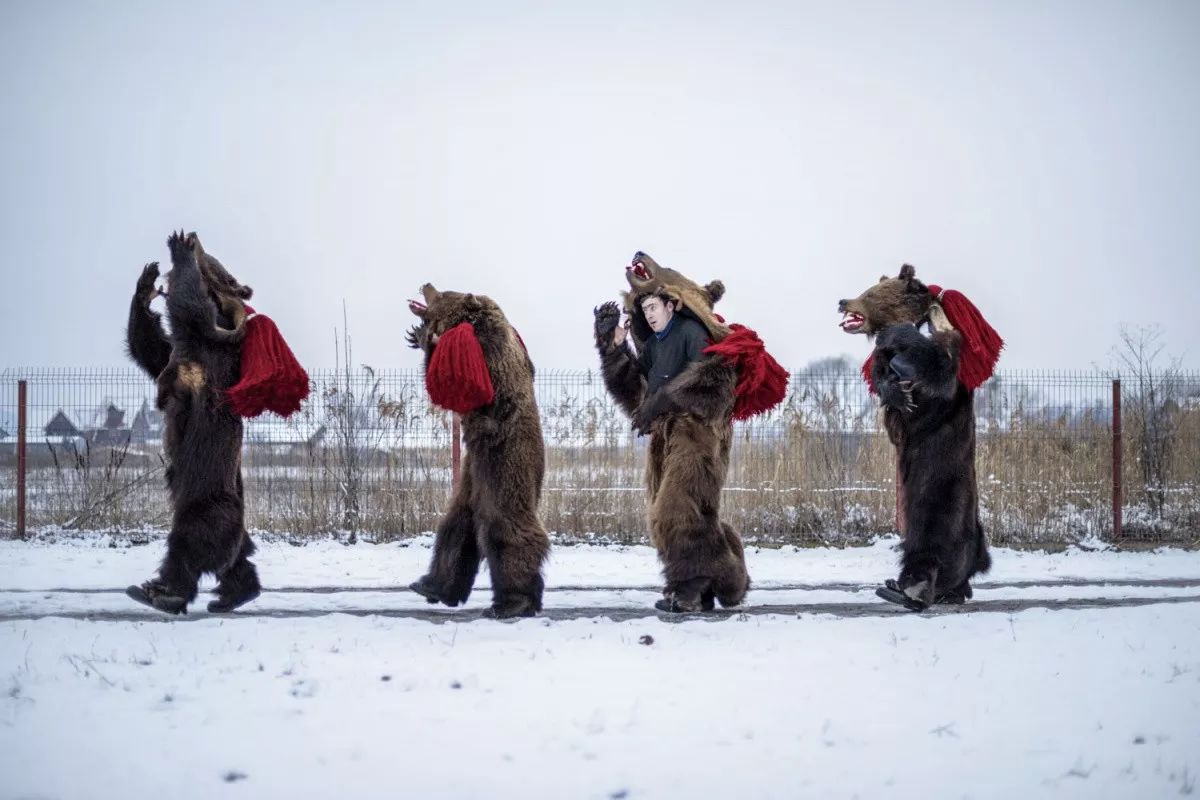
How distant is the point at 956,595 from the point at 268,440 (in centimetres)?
956

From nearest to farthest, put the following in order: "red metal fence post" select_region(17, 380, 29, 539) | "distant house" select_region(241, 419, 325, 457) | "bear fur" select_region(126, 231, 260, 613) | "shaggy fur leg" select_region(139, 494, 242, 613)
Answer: "shaggy fur leg" select_region(139, 494, 242, 613)
"bear fur" select_region(126, 231, 260, 613)
"red metal fence post" select_region(17, 380, 29, 539)
"distant house" select_region(241, 419, 325, 457)

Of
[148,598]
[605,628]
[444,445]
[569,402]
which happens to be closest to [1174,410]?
[569,402]

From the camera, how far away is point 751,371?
721 centimetres

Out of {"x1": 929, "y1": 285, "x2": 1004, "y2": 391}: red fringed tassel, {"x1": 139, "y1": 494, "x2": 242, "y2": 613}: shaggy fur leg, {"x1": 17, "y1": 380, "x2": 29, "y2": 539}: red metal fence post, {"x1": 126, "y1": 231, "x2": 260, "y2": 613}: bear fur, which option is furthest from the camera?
{"x1": 17, "y1": 380, "x2": 29, "y2": 539}: red metal fence post

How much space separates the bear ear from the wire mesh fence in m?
5.79

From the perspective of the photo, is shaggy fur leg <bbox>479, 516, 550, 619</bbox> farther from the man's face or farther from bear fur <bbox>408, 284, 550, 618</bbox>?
the man's face

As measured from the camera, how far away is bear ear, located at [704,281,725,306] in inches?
308

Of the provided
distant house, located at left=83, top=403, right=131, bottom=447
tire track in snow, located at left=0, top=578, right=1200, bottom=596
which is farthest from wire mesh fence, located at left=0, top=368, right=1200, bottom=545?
tire track in snow, located at left=0, top=578, right=1200, bottom=596

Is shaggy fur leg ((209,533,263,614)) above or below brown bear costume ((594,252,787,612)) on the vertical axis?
below

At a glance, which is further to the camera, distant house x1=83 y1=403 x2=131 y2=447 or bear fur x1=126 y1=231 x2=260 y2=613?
distant house x1=83 y1=403 x2=131 y2=447

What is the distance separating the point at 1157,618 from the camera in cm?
678

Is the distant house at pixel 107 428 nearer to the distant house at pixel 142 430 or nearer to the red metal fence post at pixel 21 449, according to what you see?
the distant house at pixel 142 430

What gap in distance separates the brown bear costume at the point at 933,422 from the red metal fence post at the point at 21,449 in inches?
421

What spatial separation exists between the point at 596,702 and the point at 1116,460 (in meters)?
11.2
